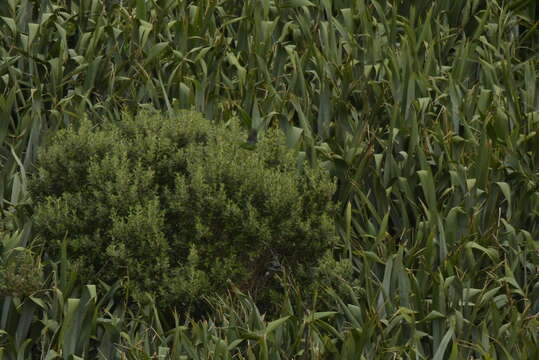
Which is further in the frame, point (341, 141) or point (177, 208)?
point (341, 141)

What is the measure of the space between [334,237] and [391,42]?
1.89 m

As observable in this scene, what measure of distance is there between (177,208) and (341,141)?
1.32 meters

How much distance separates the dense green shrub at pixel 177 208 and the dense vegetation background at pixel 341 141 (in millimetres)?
131

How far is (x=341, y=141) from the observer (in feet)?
18.8

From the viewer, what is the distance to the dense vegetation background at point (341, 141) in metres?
4.62

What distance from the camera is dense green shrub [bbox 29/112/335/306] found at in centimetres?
468

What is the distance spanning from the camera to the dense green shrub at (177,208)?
4684 millimetres

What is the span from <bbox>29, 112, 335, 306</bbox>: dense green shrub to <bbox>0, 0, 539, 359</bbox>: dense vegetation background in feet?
0.43

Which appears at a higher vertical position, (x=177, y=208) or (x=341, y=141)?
(x=177, y=208)

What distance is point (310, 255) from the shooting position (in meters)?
4.99

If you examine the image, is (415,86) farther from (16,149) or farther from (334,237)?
(16,149)

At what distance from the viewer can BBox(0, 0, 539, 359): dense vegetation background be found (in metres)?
4.62

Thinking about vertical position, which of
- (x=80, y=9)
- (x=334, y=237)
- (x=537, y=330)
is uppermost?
(x=80, y=9)

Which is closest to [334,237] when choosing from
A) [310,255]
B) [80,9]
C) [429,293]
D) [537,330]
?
[310,255]
